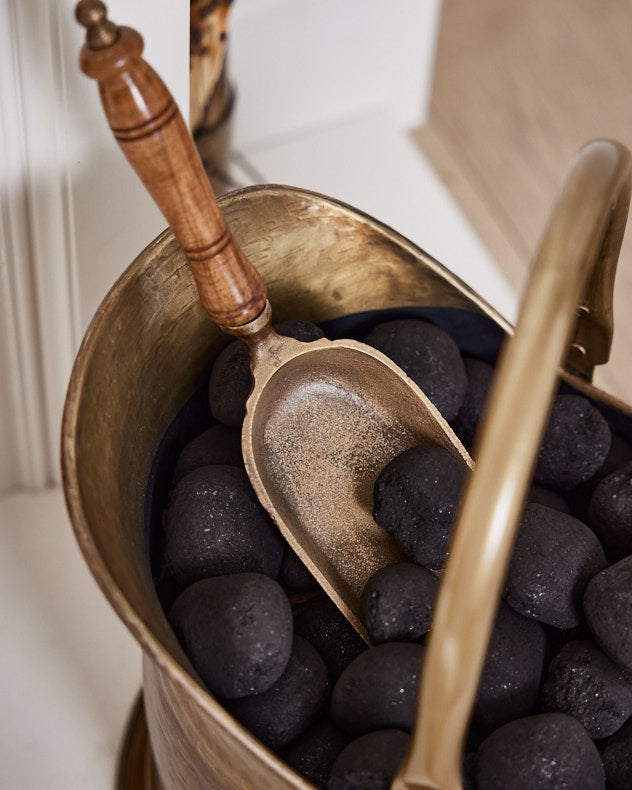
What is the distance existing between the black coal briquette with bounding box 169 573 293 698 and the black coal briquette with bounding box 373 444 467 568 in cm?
7

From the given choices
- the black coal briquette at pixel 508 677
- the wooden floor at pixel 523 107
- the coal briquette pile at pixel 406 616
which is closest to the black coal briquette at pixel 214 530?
the coal briquette pile at pixel 406 616

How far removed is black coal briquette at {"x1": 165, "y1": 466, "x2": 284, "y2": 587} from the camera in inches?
15.0

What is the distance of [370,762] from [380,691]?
0.03 metres

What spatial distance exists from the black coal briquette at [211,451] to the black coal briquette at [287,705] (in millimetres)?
102

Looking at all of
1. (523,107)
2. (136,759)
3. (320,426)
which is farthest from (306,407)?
(523,107)

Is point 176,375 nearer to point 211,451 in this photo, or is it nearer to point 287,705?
point 211,451

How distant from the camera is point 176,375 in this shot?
1.40ft

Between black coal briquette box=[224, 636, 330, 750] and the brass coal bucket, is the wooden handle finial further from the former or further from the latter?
black coal briquette box=[224, 636, 330, 750]

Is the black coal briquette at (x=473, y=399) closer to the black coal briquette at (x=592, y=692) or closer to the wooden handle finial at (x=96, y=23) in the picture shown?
the black coal briquette at (x=592, y=692)

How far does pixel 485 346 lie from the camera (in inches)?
18.7

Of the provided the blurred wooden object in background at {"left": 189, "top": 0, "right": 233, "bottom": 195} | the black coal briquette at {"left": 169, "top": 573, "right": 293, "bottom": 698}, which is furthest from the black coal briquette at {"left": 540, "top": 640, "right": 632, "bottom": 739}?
the blurred wooden object in background at {"left": 189, "top": 0, "right": 233, "bottom": 195}

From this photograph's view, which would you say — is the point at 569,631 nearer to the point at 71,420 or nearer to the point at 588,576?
the point at 588,576

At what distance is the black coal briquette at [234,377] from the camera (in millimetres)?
423

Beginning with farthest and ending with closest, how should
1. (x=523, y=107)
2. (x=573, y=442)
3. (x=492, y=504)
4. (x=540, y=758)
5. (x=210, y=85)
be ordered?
(x=523, y=107) < (x=210, y=85) < (x=573, y=442) < (x=540, y=758) < (x=492, y=504)
